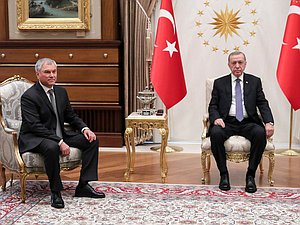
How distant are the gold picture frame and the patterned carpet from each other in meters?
2.45

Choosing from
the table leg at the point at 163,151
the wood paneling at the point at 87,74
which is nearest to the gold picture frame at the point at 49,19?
the wood paneling at the point at 87,74

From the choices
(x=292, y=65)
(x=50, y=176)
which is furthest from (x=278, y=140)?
(x=50, y=176)

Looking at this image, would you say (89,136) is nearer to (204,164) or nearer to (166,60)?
(204,164)

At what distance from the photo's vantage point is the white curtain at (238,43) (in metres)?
6.97

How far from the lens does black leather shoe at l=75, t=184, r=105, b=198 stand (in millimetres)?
4781

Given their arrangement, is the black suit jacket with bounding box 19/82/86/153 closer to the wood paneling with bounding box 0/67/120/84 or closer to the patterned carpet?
the patterned carpet

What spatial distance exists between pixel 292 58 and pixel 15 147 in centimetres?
351

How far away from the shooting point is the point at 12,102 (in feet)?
16.5

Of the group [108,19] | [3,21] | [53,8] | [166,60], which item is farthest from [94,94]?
[3,21]

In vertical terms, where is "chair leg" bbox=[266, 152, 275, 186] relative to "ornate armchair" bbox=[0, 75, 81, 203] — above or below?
below

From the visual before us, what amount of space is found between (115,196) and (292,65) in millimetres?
2888

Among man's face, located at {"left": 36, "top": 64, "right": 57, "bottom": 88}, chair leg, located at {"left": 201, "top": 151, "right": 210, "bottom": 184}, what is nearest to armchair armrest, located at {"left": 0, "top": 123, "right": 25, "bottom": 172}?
man's face, located at {"left": 36, "top": 64, "right": 57, "bottom": 88}

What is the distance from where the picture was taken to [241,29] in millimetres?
7031

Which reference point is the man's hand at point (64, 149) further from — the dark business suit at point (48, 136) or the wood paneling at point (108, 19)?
the wood paneling at point (108, 19)
